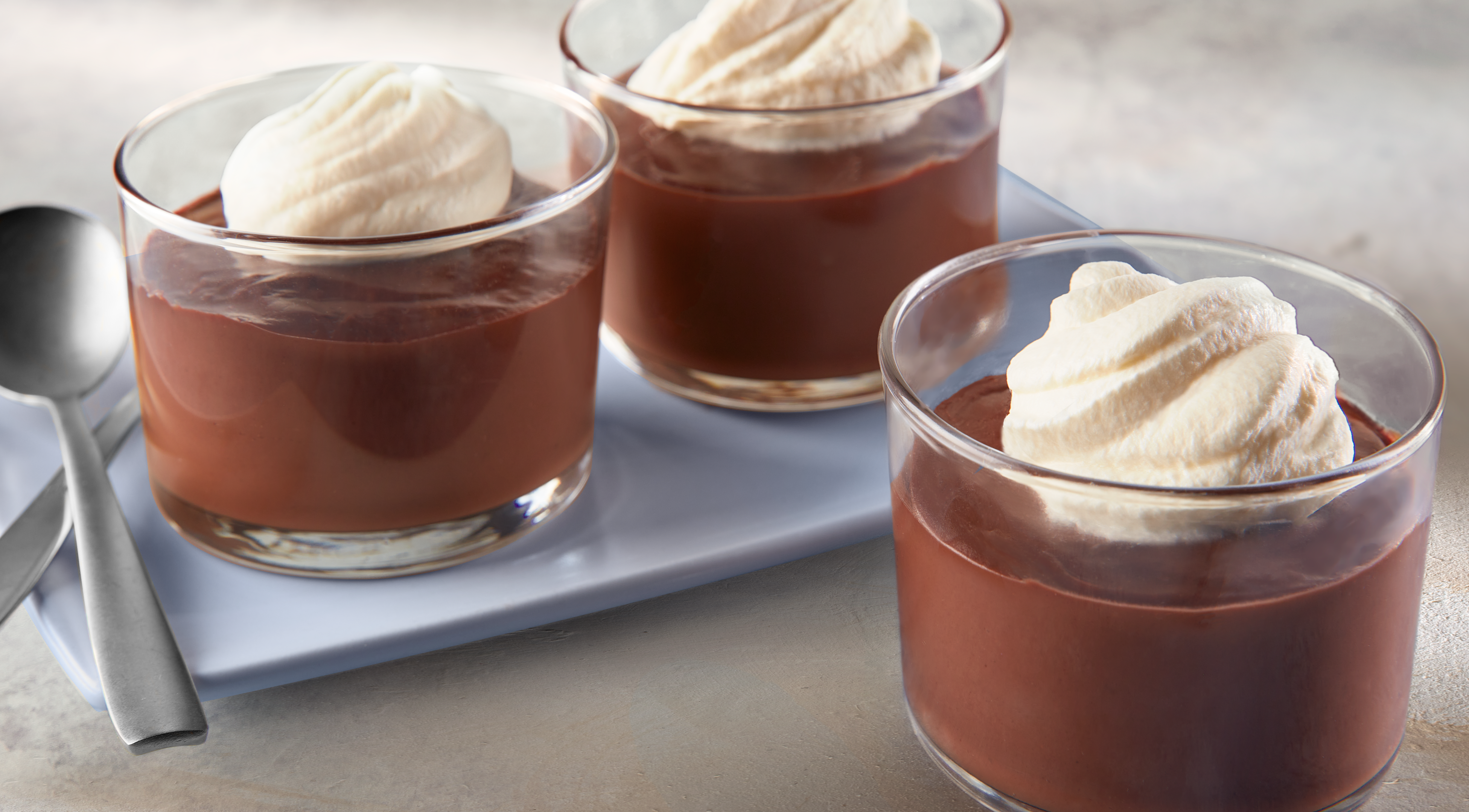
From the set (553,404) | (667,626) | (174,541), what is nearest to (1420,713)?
(667,626)

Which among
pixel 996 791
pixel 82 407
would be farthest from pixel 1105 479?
pixel 82 407

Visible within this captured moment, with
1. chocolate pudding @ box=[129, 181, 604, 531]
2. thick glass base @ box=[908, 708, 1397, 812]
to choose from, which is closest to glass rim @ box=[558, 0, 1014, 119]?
chocolate pudding @ box=[129, 181, 604, 531]

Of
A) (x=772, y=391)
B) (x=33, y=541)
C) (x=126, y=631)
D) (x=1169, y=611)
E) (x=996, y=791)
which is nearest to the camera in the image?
(x=1169, y=611)

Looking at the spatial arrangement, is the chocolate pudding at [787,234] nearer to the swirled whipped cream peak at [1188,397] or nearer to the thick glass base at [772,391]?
the thick glass base at [772,391]

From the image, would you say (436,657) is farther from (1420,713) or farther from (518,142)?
(1420,713)

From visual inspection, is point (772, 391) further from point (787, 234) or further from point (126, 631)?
point (126, 631)

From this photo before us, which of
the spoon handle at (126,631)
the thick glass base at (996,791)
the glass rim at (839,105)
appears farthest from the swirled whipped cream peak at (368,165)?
the thick glass base at (996,791)
